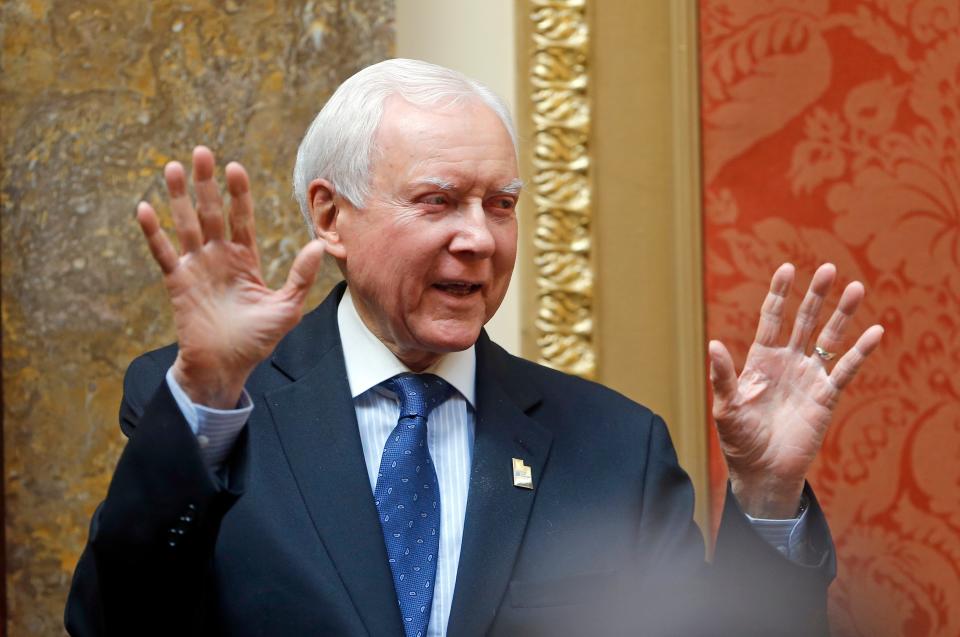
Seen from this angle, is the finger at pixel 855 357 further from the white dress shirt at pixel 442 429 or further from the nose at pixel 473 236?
the nose at pixel 473 236

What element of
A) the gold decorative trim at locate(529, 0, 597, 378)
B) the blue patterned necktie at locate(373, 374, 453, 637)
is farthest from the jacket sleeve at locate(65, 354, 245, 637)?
the gold decorative trim at locate(529, 0, 597, 378)

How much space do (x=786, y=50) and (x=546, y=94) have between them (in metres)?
0.54

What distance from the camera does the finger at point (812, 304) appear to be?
6.75 feet

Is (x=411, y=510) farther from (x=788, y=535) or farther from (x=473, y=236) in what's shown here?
(x=788, y=535)

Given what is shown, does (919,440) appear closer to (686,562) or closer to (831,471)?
(831,471)

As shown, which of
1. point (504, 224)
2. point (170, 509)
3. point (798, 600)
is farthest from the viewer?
point (504, 224)

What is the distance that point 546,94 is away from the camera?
3158 millimetres

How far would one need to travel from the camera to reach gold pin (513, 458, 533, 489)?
6.91 feet

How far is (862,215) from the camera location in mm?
3215

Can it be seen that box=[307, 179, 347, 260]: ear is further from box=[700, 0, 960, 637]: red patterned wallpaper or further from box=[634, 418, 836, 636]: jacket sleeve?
box=[700, 0, 960, 637]: red patterned wallpaper

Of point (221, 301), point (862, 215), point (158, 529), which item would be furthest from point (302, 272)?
point (862, 215)

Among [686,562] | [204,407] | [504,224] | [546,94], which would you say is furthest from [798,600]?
[546,94]

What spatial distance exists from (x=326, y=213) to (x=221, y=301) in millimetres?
534

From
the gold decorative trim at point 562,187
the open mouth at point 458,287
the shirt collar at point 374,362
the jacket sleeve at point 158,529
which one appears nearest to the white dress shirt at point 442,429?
the shirt collar at point 374,362
